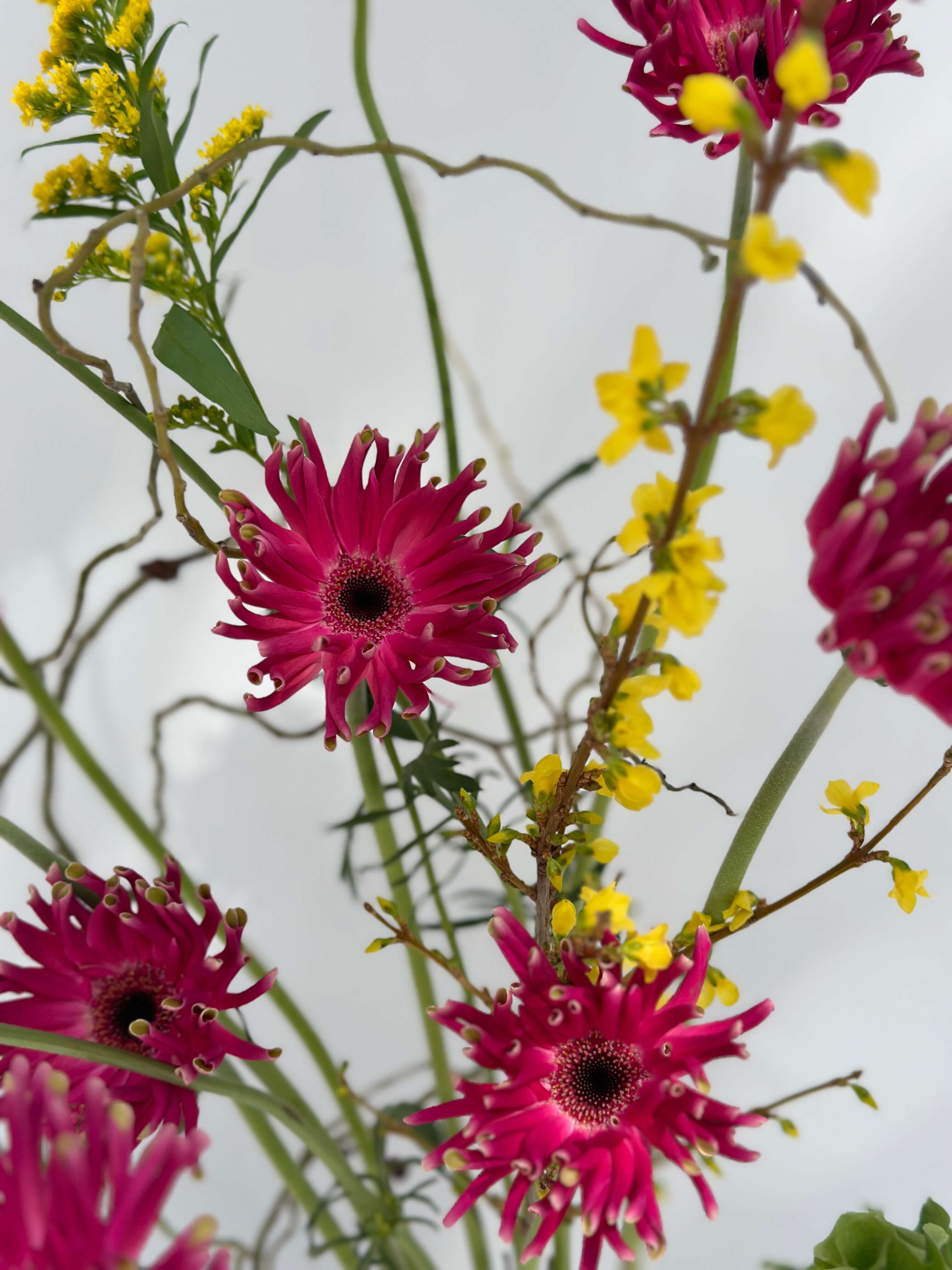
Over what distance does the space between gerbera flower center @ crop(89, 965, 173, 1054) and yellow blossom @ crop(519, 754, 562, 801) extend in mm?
124

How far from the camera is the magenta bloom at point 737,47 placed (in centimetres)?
22

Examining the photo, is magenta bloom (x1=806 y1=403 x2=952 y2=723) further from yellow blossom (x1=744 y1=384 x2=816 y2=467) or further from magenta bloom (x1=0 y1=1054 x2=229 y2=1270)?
magenta bloom (x1=0 y1=1054 x2=229 y2=1270)

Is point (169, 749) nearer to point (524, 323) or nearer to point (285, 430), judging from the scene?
point (285, 430)

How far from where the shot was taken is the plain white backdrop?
0.44 m

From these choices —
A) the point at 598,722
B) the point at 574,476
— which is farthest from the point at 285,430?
the point at 598,722

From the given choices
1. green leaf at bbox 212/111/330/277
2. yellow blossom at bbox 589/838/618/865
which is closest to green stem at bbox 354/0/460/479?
green leaf at bbox 212/111/330/277

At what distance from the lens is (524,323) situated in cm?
48

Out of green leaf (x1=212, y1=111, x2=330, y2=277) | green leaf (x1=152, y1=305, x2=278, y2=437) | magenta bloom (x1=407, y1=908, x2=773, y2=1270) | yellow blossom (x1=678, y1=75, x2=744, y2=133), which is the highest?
green leaf (x1=212, y1=111, x2=330, y2=277)

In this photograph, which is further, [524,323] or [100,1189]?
[524,323]

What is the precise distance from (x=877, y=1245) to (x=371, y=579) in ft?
0.68

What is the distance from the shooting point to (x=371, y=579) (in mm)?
262

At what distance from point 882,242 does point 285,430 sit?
283mm

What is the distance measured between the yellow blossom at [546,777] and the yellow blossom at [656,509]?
64mm

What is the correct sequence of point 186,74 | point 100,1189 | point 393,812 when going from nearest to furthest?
point 100,1189 < point 393,812 < point 186,74
